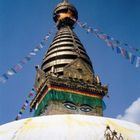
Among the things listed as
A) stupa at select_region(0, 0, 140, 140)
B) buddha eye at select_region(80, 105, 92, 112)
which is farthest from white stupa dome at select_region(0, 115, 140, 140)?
buddha eye at select_region(80, 105, 92, 112)

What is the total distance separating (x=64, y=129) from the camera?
13523mm

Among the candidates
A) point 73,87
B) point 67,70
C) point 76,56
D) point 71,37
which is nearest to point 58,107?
point 73,87

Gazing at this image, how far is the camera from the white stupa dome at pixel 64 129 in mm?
13242

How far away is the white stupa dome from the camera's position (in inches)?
521

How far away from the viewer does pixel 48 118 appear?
48.9 feet

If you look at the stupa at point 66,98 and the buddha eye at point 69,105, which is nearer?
the stupa at point 66,98

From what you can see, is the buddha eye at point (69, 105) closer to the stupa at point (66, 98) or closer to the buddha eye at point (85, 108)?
the stupa at point (66, 98)

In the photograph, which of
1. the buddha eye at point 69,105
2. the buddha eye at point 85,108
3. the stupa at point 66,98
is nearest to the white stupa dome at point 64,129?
the stupa at point 66,98

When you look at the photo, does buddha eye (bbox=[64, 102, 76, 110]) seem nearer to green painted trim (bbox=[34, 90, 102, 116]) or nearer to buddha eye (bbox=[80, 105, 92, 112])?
green painted trim (bbox=[34, 90, 102, 116])

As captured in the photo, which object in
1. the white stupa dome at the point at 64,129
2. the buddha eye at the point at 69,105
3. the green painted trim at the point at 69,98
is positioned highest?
the green painted trim at the point at 69,98

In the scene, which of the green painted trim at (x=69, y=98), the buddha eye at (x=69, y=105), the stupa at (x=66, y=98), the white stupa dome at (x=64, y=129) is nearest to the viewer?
the white stupa dome at (x=64, y=129)

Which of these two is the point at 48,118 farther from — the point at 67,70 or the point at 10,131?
the point at 67,70

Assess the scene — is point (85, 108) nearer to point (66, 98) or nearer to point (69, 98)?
point (69, 98)

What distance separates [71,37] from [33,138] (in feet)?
67.2
